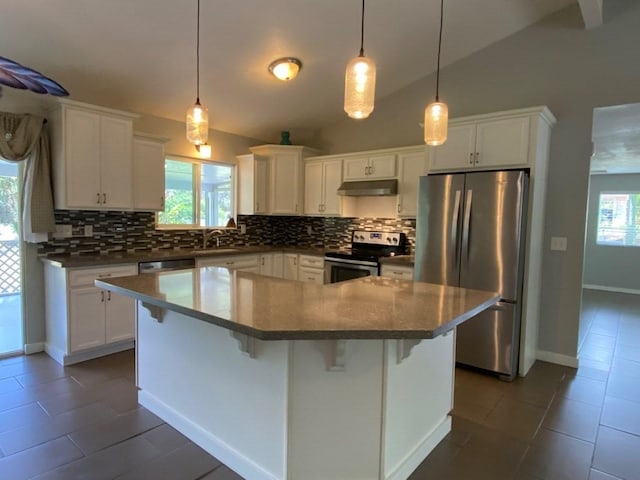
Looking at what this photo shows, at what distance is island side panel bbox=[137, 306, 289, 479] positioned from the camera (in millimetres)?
1746

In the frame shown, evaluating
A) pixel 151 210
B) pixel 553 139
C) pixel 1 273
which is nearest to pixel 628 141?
pixel 553 139

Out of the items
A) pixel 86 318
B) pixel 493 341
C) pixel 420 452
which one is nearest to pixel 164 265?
pixel 86 318

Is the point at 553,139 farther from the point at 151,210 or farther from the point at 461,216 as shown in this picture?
the point at 151,210

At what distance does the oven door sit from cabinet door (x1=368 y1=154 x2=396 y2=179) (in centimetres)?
107

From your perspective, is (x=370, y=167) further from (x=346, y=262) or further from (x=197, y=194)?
(x=197, y=194)

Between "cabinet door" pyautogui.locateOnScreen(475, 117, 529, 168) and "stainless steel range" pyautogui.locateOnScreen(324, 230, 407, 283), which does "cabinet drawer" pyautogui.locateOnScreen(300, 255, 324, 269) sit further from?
"cabinet door" pyautogui.locateOnScreen(475, 117, 529, 168)

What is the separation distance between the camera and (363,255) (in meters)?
4.36

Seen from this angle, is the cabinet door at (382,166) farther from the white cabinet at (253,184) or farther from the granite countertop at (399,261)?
the white cabinet at (253,184)

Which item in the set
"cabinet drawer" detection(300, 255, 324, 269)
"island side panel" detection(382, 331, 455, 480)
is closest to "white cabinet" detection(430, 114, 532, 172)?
"island side panel" detection(382, 331, 455, 480)

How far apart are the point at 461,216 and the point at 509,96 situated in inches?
57.8

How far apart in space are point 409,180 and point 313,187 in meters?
1.40

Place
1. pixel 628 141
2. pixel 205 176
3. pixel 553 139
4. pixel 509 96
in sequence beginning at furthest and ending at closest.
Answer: pixel 205 176 → pixel 628 141 → pixel 509 96 → pixel 553 139

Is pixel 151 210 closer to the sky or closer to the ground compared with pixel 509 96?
closer to the ground

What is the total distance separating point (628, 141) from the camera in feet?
14.9
